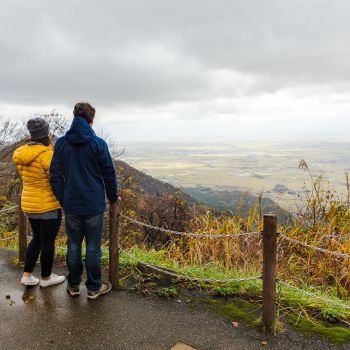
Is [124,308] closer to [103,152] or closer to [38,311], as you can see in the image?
[38,311]

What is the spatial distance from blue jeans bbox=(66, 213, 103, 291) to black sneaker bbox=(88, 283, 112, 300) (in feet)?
0.14

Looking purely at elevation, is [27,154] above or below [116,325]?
above

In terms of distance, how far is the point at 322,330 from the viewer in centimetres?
329

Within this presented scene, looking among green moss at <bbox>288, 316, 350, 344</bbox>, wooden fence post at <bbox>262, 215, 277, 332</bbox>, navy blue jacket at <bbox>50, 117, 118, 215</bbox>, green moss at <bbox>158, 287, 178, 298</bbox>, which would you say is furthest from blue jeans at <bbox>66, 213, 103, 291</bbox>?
green moss at <bbox>288, 316, 350, 344</bbox>

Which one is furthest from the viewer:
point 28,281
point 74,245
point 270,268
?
point 28,281

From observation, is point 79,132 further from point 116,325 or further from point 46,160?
point 116,325

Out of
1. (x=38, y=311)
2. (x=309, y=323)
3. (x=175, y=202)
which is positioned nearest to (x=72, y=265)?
(x=38, y=311)

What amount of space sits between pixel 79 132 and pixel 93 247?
1237 mm

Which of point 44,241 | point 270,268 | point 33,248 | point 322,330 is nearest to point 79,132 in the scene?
point 44,241

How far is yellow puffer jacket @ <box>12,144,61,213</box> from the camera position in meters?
3.70

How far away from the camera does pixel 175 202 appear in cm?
1033

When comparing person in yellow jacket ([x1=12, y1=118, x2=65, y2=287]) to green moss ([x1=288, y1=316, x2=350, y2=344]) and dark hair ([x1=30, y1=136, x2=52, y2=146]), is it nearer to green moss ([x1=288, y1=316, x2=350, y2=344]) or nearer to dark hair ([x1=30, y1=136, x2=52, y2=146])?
dark hair ([x1=30, y1=136, x2=52, y2=146])

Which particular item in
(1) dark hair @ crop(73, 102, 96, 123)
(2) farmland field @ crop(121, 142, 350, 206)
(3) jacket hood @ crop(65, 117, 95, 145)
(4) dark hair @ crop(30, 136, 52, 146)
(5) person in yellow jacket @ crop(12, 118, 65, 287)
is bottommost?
(2) farmland field @ crop(121, 142, 350, 206)

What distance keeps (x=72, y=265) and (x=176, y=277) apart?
1.34 metres
